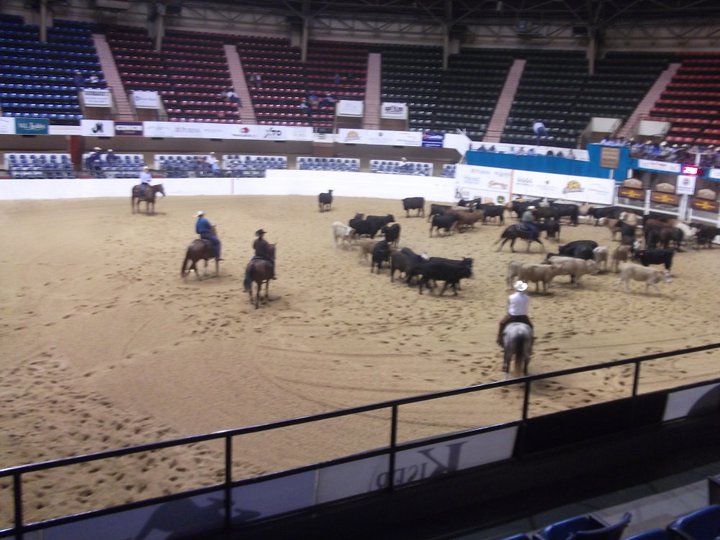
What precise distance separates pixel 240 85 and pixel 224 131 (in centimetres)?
556

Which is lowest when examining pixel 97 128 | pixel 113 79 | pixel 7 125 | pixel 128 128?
pixel 7 125

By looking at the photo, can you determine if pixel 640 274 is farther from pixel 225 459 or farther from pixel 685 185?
pixel 225 459

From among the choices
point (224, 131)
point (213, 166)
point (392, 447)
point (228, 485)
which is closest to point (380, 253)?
point (392, 447)

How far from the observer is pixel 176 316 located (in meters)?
12.9

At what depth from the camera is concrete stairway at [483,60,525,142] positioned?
37.5 metres

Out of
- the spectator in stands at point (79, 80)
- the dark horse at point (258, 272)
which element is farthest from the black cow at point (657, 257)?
the spectator in stands at point (79, 80)

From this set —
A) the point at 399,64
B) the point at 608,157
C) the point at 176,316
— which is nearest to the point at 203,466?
the point at 176,316

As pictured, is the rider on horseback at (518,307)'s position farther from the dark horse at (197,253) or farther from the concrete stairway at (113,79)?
the concrete stairway at (113,79)

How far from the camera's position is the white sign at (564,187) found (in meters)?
26.9

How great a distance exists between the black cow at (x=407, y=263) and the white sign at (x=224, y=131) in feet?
69.2

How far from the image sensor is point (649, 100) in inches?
1423

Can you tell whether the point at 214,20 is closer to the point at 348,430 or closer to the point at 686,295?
the point at 686,295

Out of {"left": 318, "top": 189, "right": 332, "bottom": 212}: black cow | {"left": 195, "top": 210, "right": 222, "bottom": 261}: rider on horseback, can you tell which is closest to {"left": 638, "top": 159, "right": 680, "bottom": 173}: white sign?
{"left": 318, "top": 189, "right": 332, "bottom": 212}: black cow

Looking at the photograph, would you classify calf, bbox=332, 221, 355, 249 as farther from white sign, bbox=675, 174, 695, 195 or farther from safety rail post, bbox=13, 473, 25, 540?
safety rail post, bbox=13, 473, 25, 540
